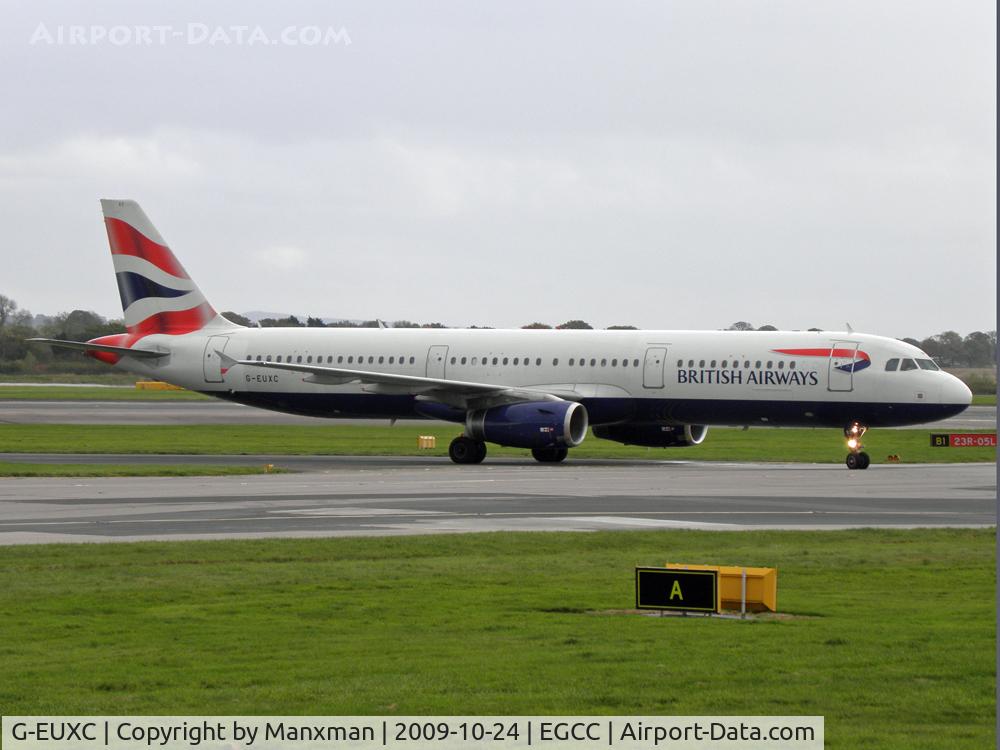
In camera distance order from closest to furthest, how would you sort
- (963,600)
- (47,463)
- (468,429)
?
1. (963,600)
2. (47,463)
3. (468,429)

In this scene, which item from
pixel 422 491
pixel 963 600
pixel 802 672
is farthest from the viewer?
pixel 422 491

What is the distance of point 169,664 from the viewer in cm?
1489

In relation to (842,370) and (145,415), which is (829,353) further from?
(145,415)

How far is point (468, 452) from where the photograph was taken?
49.0m

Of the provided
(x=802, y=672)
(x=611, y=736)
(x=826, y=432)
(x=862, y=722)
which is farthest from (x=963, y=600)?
(x=826, y=432)

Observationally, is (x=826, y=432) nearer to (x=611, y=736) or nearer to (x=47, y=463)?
(x=47, y=463)

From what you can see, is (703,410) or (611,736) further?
(703,410)

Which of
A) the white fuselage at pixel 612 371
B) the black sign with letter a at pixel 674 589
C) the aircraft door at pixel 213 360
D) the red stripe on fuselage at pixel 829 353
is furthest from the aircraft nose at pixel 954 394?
the black sign with letter a at pixel 674 589

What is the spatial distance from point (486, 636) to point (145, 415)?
66133 mm

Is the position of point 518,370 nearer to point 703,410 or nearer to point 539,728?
point 703,410

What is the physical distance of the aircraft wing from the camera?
48.5m

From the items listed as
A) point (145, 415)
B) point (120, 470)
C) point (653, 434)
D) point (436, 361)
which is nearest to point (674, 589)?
point (120, 470)

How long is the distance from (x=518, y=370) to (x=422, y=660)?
36484 mm

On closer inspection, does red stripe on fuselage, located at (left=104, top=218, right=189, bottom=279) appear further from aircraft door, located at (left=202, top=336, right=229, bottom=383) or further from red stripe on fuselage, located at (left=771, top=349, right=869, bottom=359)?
red stripe on fuselage, located at (left=771, top=349, right=869, bottom=359)
